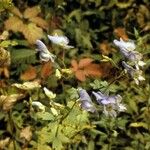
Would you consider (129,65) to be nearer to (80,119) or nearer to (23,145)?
(80,119)

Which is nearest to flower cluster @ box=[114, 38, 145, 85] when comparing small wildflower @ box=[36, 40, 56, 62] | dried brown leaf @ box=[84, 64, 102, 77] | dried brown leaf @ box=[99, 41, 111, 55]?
small wildflower @ box=[36, 40, 56, 62]

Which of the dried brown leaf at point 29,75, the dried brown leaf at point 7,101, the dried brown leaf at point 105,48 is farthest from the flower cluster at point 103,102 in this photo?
the dried brown leaf at point 105,48

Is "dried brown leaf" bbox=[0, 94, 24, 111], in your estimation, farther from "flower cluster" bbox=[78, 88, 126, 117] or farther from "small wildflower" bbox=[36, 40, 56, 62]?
"flower cluster" bbox=[78, 88, 126, 117]

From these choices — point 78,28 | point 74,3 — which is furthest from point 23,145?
point 74,3

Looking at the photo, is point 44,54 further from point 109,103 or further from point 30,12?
point 30,12

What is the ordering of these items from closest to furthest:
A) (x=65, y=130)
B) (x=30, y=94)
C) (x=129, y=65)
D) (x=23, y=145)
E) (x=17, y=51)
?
(x=129, y=65) < (x=65, y=130) < (x=23, y=145) < (x=30, y=94) < (x=17, y=51)

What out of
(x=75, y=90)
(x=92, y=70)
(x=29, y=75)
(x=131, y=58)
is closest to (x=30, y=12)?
(x=29, y=75)

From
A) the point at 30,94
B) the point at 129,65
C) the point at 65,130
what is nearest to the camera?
the point at 129,65
